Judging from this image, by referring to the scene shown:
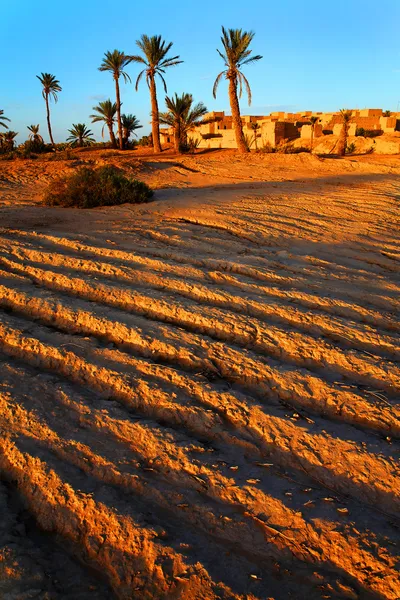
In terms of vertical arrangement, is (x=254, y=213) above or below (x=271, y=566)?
above

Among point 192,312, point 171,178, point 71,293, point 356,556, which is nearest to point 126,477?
point 356,556

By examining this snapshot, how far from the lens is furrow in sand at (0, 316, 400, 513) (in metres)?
2.36

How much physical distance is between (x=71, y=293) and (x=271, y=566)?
9.87 feet

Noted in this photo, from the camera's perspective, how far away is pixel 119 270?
469 cm

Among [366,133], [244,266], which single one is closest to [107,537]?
[244,266]

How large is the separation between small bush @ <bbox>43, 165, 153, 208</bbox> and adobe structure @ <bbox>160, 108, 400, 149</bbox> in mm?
21102

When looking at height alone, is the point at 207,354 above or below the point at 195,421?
above

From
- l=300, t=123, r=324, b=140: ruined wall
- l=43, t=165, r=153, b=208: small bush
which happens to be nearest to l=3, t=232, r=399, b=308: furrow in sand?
l=43, t=165, r=153, b=208: small bush

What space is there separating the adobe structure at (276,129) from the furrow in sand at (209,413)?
88.6 ft

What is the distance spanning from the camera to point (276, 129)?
93.7 ft

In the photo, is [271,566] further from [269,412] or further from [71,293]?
[71,293]

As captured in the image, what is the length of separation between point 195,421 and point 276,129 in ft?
94.1

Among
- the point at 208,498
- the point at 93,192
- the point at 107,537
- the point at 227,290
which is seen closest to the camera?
the point at 107,537

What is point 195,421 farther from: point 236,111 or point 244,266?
point 236,111
